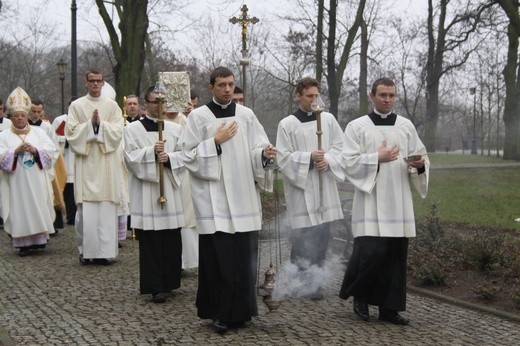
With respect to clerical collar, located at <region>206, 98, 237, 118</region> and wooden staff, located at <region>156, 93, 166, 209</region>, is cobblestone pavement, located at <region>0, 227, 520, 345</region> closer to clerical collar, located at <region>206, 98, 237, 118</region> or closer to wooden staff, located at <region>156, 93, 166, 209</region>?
wooden staff, located at <region>156, 93, 166, 209</region>

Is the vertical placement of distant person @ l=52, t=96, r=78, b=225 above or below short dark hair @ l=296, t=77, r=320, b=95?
below

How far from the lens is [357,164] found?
737 cm

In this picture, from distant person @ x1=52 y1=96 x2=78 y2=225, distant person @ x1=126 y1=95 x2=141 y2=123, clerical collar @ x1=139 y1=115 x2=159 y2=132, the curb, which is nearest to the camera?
the curb

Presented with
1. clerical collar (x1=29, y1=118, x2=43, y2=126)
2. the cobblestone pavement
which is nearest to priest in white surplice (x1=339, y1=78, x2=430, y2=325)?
the cobblestone pavement

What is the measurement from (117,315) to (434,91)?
112 ft

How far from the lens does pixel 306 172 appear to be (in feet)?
27.2

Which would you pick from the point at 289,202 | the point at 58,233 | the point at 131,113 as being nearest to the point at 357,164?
the point at 289,202

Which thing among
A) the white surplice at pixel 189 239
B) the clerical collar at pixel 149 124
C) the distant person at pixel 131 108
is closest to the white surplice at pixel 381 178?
the clerical collar at pixel 149 124

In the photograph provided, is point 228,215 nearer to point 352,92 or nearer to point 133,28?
point 133,28

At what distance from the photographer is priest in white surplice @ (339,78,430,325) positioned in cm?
723

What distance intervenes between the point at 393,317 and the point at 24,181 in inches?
267

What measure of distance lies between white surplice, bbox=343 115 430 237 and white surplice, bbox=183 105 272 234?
804 millimetres

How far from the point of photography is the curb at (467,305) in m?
7.48

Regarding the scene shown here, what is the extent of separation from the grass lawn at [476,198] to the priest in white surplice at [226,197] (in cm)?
597
